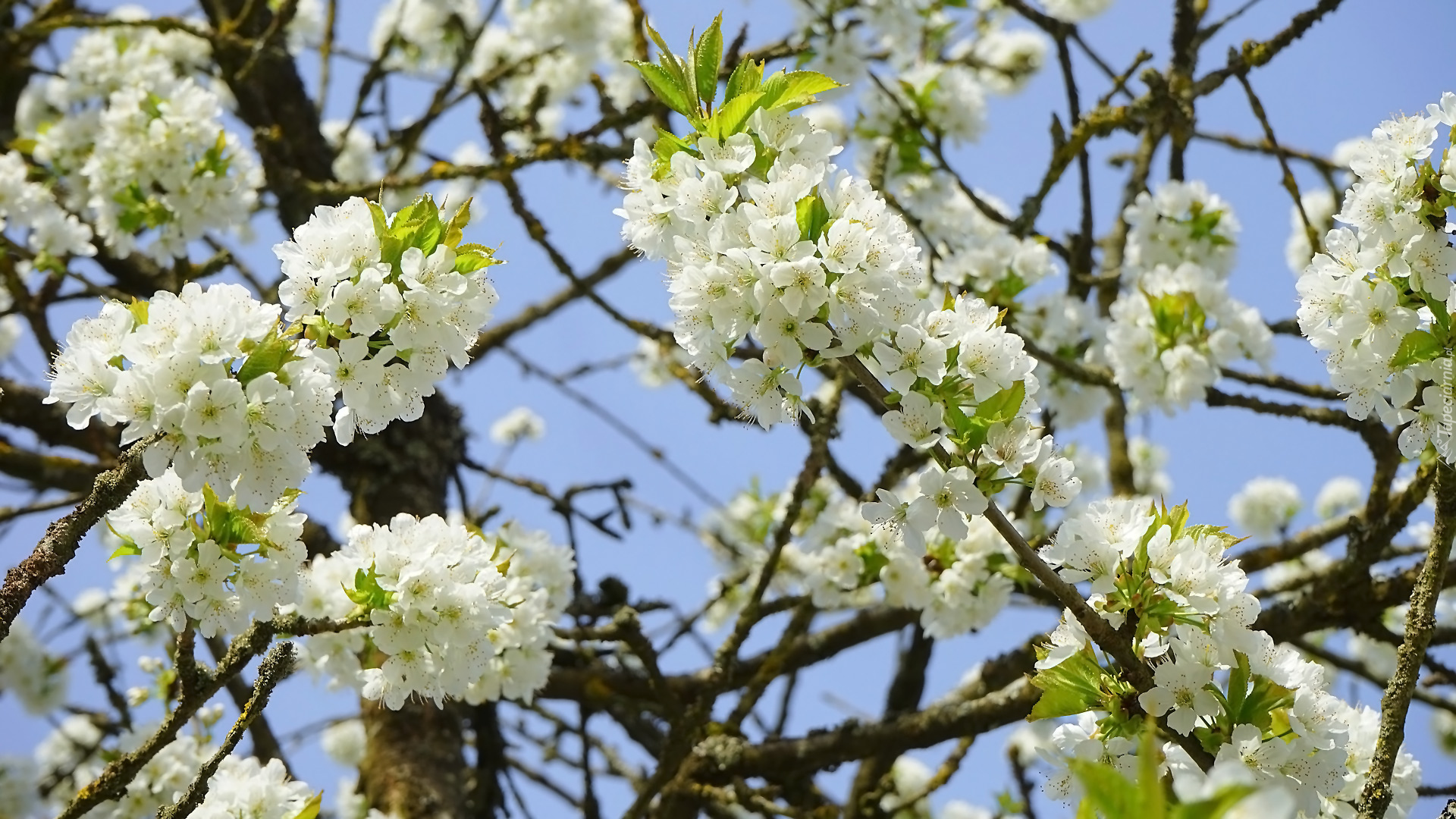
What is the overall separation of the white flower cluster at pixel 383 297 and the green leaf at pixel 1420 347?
146 cm

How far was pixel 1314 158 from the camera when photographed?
4.00 m

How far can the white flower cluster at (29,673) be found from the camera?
5.28 meters

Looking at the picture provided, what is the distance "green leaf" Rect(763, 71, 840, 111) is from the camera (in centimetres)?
169

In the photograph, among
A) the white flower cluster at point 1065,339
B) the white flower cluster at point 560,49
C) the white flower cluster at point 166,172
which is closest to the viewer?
the white flower cluster at point 166,172

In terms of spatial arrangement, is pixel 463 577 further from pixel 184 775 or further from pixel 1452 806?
pixel 1452 806

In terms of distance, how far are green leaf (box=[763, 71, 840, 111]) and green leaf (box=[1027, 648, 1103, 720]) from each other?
3.12 feet

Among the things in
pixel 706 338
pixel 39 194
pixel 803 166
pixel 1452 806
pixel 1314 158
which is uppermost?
pixel 39 194

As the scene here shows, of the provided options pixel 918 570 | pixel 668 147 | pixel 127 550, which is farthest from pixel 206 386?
pixel 918 570

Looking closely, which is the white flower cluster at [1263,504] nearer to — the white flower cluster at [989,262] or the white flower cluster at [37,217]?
the white flower cluster at [989,262]

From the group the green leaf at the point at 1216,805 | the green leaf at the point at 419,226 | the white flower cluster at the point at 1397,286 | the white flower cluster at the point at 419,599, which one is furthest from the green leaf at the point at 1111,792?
the white flower cluster at the point at 419,599

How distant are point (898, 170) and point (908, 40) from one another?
2.63 feet

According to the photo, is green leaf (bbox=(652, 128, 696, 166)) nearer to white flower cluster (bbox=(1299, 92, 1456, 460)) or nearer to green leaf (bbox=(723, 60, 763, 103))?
green leaf (bbox=(723, 60, 763, 103))

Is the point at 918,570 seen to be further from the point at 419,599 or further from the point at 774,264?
the point at 774,264

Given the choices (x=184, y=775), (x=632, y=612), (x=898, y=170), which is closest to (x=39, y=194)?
(x=184, y=775)
